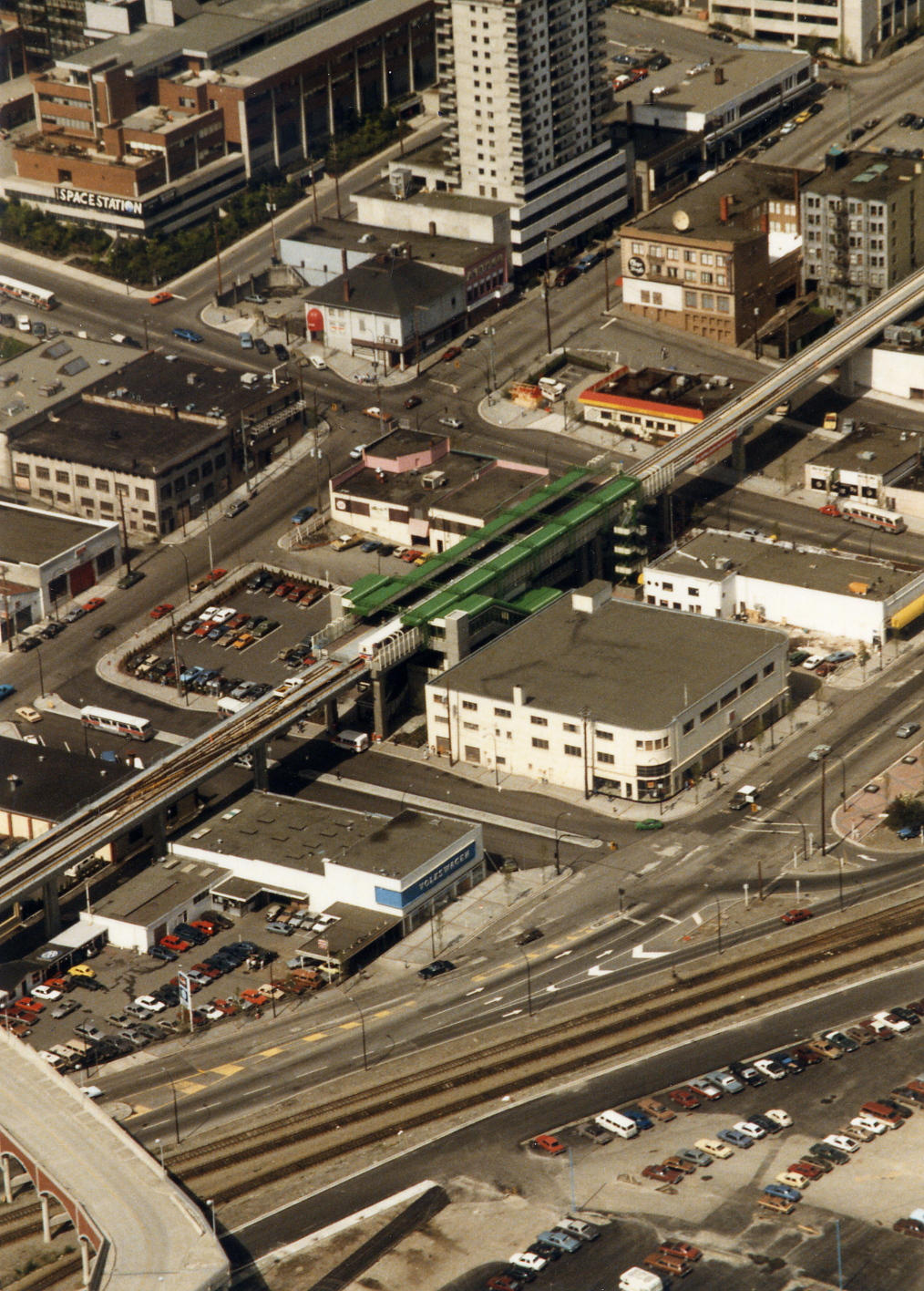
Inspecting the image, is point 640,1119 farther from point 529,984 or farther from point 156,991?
point 156,991

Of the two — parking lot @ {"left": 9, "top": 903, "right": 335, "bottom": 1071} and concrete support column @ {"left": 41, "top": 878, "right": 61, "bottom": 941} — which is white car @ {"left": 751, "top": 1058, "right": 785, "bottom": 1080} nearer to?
parking lot @ {"left": 9, "top": 903, "right": 335, "bottom": 1071}

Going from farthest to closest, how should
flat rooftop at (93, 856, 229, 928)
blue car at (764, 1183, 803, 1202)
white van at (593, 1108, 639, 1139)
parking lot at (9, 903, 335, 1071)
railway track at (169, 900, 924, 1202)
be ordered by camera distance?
1. flat rooftop at (93, 856, 229, 928)
2. parking lot at (9, 903, 335, 1071)
3. railway track at (169, 900, 924, 1202)
4. white van at (593, 1108, 639, 1139)
5. blue car at (764, 1183, 803, 1202)

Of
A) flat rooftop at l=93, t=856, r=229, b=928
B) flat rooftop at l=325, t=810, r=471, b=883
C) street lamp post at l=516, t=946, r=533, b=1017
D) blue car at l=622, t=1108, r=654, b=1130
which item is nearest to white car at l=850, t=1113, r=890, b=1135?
blue car at l=622, t=1108, r=654, b=1130

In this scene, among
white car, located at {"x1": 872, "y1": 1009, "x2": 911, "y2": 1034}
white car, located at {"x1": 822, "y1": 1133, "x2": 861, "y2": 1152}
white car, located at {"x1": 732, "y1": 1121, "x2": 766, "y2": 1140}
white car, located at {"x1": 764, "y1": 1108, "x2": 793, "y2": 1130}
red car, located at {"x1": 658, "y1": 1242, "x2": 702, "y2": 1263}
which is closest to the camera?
red car, located at {"x1": 658, "y1": 1242, "x2": 702, "y2": 1263}

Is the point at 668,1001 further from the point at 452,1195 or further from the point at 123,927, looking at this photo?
the point at 123,927

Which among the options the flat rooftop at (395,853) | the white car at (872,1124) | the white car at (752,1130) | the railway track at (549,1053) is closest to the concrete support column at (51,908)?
the flat rooftop at (395,853)

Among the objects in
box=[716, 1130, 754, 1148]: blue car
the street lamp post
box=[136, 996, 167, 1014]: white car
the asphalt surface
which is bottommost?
box=[136, 996, 167, 1014]: white car

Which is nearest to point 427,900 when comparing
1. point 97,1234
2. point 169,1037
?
point 169,1037

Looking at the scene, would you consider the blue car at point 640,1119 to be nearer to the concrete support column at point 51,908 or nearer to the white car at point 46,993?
the white car at point 46,993
